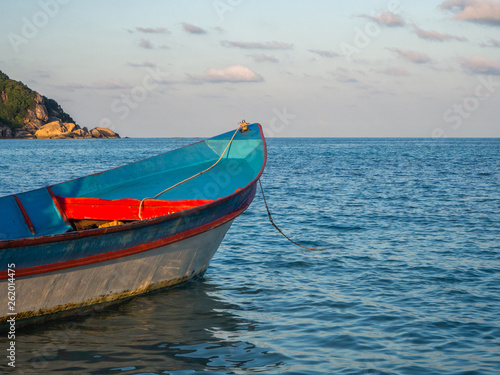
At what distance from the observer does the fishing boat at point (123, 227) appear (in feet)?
21.9

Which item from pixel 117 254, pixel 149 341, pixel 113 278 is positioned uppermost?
pixel 117 254

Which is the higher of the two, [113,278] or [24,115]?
[24,115]

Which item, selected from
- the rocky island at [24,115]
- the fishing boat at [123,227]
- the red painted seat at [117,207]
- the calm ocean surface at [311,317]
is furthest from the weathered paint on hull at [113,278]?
the rocky island at [24,115]

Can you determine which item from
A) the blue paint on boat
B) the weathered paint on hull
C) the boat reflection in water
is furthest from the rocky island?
the boat reflection in water

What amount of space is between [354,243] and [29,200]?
26.1 feet

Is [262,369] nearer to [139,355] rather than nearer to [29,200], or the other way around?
[139,355]

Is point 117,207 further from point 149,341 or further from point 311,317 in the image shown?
point 311,317

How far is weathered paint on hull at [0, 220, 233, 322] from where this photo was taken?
678cm

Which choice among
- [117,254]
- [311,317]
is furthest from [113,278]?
[311,317]

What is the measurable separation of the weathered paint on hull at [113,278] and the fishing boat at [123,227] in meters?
0.02

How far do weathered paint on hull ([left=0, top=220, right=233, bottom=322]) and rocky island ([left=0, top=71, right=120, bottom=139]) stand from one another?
491 feet

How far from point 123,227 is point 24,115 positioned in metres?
156

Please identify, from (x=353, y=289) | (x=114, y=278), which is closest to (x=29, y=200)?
(x=114, y=278)

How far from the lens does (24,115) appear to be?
147 meters
